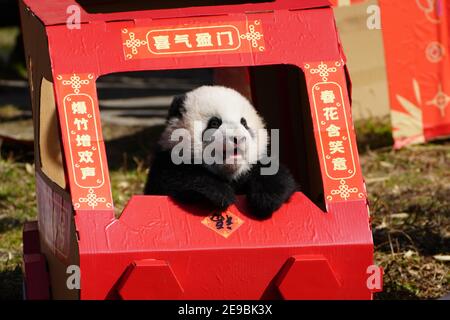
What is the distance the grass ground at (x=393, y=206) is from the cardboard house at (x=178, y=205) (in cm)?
84

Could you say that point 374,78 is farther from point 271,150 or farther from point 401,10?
point 271,150

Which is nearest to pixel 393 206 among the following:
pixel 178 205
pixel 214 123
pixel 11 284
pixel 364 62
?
pixel 364 62

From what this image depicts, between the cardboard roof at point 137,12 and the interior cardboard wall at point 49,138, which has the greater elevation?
the cardboard roof at point 137,12

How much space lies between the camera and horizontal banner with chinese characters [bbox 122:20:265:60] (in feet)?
10.9

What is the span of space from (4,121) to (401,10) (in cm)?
356

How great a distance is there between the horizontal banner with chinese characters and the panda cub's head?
239mm

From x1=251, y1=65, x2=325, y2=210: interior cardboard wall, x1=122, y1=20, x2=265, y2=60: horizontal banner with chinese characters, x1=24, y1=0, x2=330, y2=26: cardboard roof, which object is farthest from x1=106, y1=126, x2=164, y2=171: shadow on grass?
x1=122, y1=20, x2=265, y2=60: horizontal banner with chinese characters

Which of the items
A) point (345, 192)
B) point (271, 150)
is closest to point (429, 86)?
point (271, 150)

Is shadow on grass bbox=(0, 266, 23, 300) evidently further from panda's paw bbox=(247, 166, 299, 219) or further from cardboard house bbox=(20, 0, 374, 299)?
panda's paw bbox=(247, 166, 299, 219)

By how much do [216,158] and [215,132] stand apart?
10cm

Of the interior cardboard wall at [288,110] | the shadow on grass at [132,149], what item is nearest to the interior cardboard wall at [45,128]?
the interior cardboard wall at [288,110]

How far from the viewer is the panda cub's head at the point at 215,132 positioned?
135 inches

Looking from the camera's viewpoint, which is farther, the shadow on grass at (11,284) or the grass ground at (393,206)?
the grass ground at (393,206)

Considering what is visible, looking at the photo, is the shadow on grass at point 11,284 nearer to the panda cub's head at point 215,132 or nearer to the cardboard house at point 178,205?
the cardboard house at point 178,205
